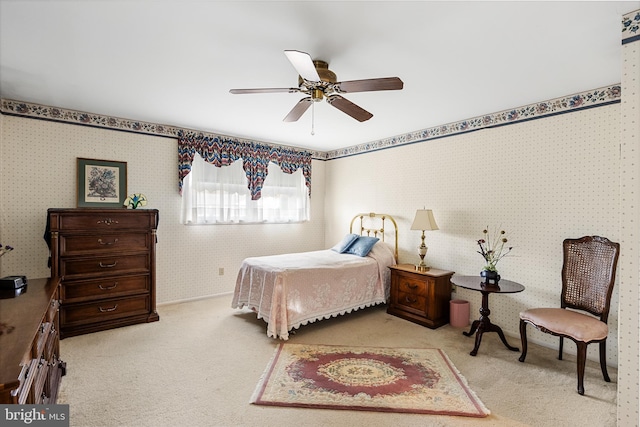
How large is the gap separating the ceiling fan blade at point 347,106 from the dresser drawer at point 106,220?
2.71m

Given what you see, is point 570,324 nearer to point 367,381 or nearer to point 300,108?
point 367,381

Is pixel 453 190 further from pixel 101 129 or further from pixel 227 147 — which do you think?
pixel 101 129

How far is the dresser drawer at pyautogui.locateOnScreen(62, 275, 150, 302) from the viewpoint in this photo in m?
3.43

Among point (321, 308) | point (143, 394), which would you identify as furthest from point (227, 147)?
point (143, 394)

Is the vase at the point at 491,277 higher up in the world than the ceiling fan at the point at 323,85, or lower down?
lower down

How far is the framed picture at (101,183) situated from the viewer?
3.92 metres

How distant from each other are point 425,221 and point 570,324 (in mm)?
1832

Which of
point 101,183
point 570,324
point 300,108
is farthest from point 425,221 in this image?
point 101,183

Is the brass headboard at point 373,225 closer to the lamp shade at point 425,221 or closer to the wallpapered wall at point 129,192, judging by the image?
the lamp shade at point 425,221

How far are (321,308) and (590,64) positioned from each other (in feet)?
11.0

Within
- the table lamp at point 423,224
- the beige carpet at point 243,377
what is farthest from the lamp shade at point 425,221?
the beige carpet at point 243,377

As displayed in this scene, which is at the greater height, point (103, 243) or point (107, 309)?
point (103, 243)

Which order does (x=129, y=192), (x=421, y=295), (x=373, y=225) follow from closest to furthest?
(x=421, y=295), (x=129, y=192), (x=373, y=225)

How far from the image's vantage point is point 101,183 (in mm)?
4031
